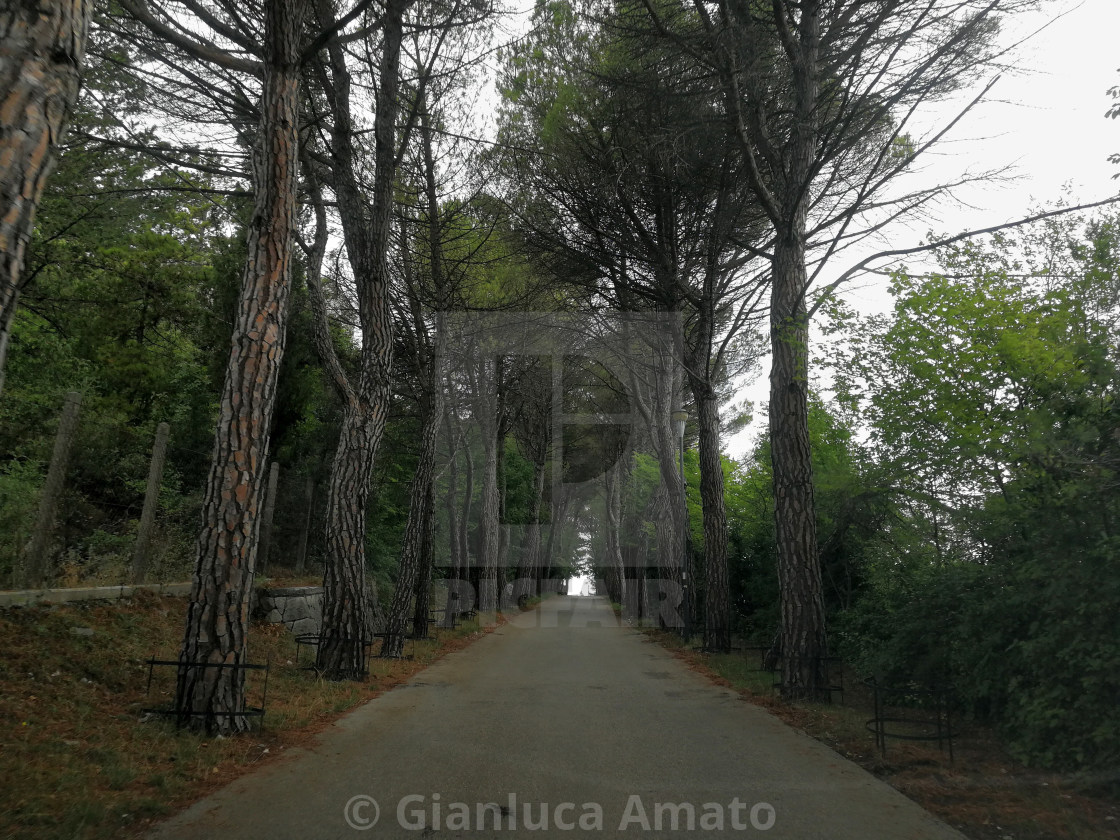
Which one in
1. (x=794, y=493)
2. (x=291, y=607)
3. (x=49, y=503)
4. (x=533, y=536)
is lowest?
(x=291, y=607)

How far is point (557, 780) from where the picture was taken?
5035 millimetres

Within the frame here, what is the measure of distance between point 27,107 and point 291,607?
34.1 ft

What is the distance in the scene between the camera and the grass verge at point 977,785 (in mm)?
4152

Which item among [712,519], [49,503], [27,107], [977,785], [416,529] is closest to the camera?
[27,107]

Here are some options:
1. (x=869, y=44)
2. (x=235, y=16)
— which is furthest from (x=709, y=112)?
(x=235, y=16)

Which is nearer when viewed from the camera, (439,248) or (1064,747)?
(1064,747)

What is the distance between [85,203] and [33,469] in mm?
6402

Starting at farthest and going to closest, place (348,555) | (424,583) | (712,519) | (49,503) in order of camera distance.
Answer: (424,583)
(712,519)
(348,555)
(49,503)

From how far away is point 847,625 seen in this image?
10.8 meters

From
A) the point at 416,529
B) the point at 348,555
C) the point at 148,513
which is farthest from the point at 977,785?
the point at 416,529

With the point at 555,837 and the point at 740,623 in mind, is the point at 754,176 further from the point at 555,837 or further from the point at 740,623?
the point at 740,623

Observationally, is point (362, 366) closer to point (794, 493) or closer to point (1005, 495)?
point (794, 493)

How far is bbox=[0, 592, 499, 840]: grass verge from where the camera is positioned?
3898 mm

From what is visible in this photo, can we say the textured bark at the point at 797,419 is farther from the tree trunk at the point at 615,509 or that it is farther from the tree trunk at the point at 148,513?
the tree trunk at the point at 615,509
